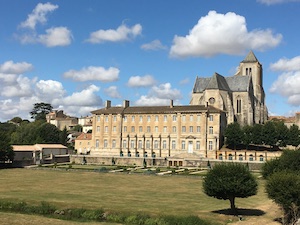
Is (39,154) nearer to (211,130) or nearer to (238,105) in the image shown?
(211,130)

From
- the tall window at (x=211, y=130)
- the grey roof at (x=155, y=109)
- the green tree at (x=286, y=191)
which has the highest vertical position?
the grey roof at (x=155, y=109)

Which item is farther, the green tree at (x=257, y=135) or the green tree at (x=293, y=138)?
the green tree at (x=293, y=138)

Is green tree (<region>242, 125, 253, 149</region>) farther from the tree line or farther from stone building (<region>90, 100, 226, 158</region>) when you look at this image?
stone building (<region>90, 100, 226, 158</region>)

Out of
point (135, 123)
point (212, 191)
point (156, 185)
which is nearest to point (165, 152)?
point (135, 123)

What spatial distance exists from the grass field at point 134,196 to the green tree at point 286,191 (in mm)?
1993

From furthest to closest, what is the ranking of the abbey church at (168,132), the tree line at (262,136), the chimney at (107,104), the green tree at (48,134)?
1. the green tree at (48,134)
2. the chimney at (107,104)
3. the tree line at (262,136)
4. the abbey church at (168,132)

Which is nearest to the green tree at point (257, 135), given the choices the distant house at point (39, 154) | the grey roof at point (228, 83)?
the grey roof at point (228, 83)

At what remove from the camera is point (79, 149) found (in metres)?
84.1

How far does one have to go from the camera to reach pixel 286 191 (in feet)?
71.4

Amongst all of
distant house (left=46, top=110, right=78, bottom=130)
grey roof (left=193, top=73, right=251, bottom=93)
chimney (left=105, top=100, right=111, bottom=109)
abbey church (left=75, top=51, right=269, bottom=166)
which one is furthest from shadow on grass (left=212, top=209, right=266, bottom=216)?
distant house (left=46, top=110, right=78, bottom=130)

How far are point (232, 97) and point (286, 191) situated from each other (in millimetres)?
66480

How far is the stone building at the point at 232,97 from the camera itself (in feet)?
264

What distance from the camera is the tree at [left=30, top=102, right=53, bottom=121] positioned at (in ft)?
447

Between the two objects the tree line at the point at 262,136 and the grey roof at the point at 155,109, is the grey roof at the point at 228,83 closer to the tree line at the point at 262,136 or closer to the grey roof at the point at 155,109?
the grey roof at the point at 155,109
